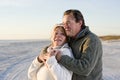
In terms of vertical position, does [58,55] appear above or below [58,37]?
below

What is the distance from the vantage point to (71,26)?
13.0ft

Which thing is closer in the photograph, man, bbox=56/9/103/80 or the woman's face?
man, bbox=56/9/103/80

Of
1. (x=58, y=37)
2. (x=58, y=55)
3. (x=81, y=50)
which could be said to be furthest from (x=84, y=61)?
(x=58, y=37)

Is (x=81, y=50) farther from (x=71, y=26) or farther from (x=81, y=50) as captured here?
(x=71, y=26)

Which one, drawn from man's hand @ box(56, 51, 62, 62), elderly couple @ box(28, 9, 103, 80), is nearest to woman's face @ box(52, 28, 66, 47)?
elderly couple @ box(28, 9, 103, 80)

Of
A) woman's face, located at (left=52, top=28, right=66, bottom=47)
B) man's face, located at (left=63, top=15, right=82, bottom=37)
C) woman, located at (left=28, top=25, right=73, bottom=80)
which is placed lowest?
woman, located at (left=28, top=25, right=73, bottom=80)

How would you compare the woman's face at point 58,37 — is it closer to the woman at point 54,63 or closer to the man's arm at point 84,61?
the woman at point 54,63

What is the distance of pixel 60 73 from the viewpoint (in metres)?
3.82

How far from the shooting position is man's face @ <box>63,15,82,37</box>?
155 inches

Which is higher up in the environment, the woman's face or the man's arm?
the woman's face

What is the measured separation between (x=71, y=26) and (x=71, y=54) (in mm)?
309

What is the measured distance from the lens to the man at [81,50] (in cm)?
379

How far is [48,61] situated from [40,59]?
0.23 meters

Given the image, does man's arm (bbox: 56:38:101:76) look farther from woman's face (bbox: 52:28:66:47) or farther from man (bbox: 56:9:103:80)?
woman's face (bbox: 52:28:66:47)
